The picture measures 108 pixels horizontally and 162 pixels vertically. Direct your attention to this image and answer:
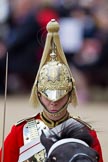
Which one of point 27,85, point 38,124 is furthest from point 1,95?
point 38,124

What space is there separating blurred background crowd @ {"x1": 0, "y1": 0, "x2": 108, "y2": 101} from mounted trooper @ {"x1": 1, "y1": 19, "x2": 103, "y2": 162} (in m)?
3.87

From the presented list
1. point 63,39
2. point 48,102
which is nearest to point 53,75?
point 48,102

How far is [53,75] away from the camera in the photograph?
483cm

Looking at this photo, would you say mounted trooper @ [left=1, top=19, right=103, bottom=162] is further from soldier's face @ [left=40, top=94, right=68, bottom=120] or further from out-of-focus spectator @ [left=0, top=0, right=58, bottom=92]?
out-of-focus spectator @ [left=0, top=0, right=58, bottom=92]

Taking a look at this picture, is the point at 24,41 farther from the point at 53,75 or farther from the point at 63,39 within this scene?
the point at 53,75

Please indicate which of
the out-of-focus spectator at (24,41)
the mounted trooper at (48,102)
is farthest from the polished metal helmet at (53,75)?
the out-of-focus spectator at (24,41)

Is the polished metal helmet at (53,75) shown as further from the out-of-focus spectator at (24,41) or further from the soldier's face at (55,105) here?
the out-of-focus spectator at (24,41)

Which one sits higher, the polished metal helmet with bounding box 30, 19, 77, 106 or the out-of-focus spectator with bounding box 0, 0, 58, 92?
the out-of-focus spectator with bounding box 0, 0, 58, 92

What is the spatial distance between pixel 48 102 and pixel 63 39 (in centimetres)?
412

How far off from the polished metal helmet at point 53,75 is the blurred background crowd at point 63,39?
3.89m

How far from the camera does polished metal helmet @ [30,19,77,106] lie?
4801 millimetres

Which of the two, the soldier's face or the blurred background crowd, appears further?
the blurred background crowd

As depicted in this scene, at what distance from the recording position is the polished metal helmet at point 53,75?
4801mm

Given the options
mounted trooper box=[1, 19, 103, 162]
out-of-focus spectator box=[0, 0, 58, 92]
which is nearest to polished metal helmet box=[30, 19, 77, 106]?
mounted trooper box=[1, 19, 103, 162]
